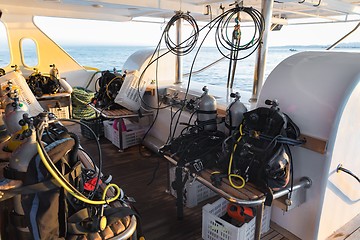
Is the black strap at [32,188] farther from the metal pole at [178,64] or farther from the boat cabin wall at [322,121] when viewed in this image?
the metal pole at [178,64]

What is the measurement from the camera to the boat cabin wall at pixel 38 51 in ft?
15.3

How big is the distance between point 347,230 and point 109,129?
3.20 meters

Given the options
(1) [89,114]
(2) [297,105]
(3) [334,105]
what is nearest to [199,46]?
(2) [297,105]

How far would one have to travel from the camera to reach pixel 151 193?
2684mm

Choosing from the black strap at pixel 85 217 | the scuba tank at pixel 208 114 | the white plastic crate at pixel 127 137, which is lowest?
the white plastic crate at pixel 127 137

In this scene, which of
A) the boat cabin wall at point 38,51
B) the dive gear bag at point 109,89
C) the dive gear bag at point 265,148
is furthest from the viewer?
the boat cabin wall at point 38,51

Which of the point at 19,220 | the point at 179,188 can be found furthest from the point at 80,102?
the point at 19,220

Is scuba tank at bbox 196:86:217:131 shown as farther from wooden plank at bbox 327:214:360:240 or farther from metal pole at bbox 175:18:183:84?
metal pole at bbox 175:18:183:84

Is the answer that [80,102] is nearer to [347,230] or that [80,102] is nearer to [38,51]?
[38,51]

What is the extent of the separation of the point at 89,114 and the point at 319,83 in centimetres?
456

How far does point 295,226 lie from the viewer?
2.03 m

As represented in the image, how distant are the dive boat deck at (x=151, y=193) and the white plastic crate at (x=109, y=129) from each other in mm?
126

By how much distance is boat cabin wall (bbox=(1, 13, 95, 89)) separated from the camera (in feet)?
15.3

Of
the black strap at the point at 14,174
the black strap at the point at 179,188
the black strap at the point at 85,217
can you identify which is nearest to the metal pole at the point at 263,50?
the black strap at the point at 179,188
